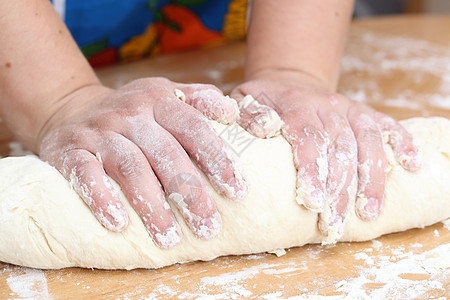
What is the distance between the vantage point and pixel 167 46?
7.38 ft

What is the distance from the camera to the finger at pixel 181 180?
3.26 ft

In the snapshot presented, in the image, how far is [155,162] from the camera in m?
1.00

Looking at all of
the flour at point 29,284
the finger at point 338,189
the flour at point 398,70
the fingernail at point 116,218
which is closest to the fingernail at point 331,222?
the finger at point 338,189

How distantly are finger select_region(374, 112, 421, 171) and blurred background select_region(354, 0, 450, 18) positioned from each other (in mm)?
2969

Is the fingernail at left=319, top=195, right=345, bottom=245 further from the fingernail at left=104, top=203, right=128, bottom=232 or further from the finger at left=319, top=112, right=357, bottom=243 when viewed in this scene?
the fingernail at left=104, top=203, right=128, bottom=232

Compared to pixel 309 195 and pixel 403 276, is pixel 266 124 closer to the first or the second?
pixel 309 195

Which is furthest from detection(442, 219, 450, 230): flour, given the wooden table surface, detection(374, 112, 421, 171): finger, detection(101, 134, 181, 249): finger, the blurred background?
the blurred background

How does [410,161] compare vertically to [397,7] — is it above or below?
above

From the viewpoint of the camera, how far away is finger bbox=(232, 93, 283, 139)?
1.09 meters

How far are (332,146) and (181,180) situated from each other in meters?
0.33

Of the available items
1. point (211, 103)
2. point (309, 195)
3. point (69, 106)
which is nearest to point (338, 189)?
point (309, 195)

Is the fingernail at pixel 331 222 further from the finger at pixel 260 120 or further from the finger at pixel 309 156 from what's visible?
the finger at pixel 260 120

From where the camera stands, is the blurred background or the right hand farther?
the blurred background

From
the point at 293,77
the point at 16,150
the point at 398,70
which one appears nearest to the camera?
the point at 293,77
